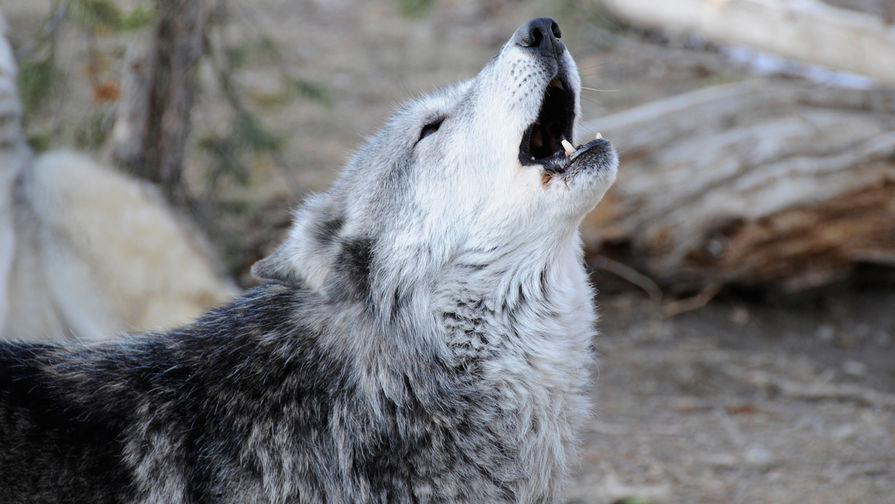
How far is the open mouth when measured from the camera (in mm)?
3207

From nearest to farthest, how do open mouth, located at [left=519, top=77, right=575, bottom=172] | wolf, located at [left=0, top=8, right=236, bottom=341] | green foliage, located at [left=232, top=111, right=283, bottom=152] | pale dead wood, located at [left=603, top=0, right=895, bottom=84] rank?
open mouth, located at [left=519, top=77, right=575, bottom=172], wolf, located at [left=0, top=8, right=236, bottom=341], pale dead wood, located at [left=603, top=0, right=895, bottom=84], green foliage, located at [left=232, top=111, right=283, bottom=152]

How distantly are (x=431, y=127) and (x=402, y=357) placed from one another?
983 mm

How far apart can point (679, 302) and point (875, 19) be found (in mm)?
2516

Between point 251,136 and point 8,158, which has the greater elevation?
point 251,136

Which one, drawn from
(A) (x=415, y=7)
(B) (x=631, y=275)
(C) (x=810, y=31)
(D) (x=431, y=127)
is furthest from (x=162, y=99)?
(C) (x=810, y=31)

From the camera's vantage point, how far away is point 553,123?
330cm

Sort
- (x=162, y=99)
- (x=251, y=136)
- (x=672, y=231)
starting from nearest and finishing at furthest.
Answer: (x=162, y=99)
(x=672, y=231)
(x=251, y=136)

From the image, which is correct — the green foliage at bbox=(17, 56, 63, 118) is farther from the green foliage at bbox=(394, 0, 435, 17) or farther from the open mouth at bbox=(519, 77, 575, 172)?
the open mouth at bbox=(519, 77, 575, 172)

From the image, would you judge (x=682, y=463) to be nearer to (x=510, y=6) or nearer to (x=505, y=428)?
(x=505, y=428)

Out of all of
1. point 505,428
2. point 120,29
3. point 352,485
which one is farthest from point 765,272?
point 120,29

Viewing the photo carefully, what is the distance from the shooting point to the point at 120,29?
5.09 meters

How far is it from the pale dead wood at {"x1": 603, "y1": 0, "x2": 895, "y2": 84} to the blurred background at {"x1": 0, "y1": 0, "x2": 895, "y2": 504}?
0.02 meters

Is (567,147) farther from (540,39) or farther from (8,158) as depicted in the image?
(8,158)

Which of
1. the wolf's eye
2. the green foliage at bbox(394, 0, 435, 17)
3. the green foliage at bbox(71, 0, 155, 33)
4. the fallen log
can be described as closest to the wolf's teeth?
the wolf's eye
